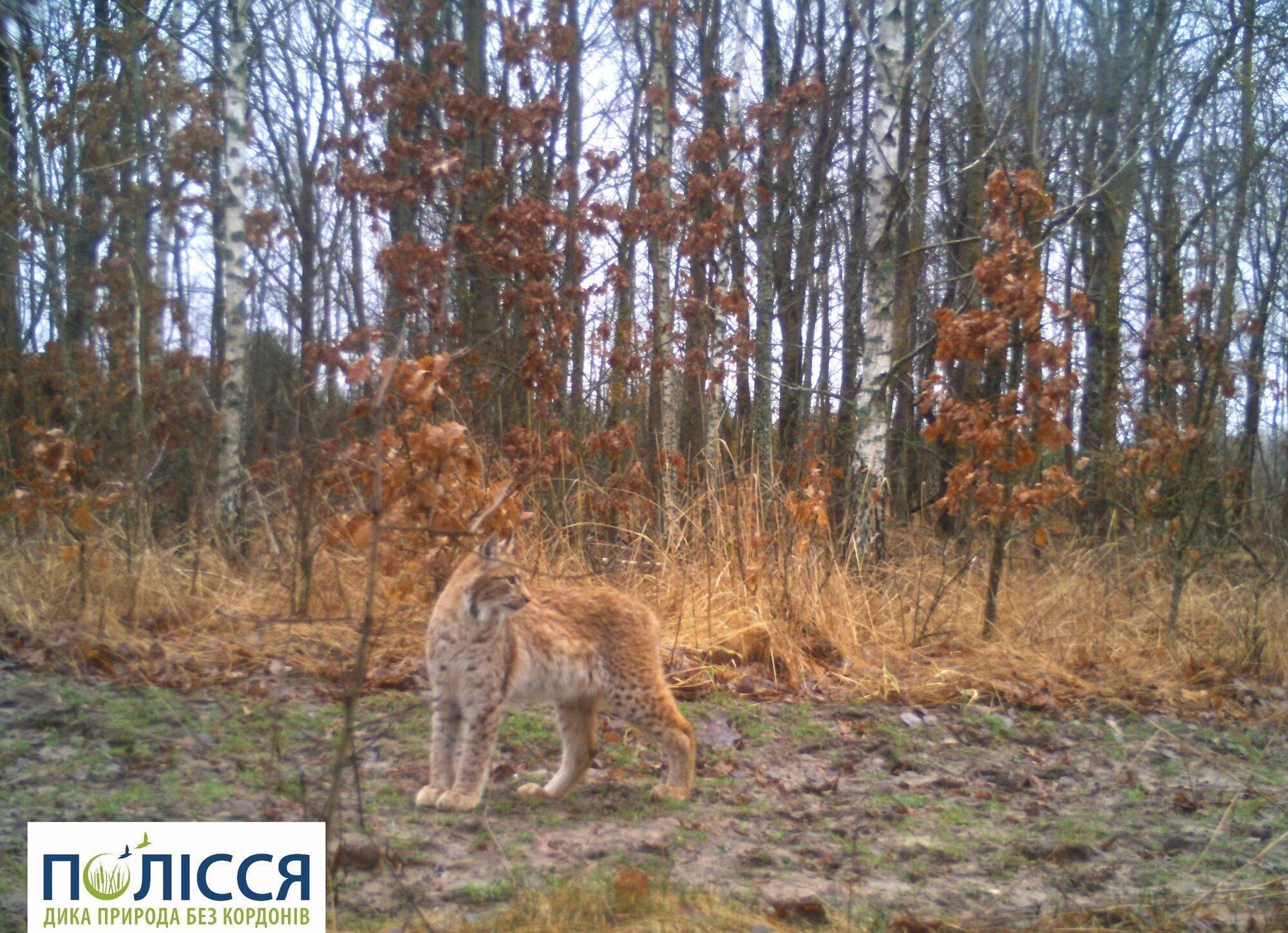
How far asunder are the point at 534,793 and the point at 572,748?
264 mm

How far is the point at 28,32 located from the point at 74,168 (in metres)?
2.19

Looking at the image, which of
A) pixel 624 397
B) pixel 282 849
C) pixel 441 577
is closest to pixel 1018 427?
pixel 441 577

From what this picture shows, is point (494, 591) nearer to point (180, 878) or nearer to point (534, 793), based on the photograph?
point (534, 793)

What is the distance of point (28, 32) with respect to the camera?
452 inches

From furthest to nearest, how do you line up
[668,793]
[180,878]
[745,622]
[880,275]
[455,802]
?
[880,275] → [745,622] → [668,793] → [455,802] → [180,878]

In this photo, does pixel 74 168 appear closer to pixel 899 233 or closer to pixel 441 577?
pixel 441 577

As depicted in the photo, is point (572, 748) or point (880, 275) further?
point (880, 275)

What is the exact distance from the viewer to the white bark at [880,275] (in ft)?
29.9

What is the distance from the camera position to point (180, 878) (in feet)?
11.4

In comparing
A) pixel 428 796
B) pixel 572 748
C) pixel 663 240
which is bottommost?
Answer: pixel 428 796

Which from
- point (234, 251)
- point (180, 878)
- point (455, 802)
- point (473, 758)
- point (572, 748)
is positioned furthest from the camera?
point (234, 251)

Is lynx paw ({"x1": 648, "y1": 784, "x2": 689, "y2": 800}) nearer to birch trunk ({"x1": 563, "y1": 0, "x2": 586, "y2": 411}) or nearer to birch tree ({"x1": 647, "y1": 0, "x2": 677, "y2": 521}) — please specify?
birch tree ({"x1": 647, "y1": 0, "x2": 677, "y2": 521})

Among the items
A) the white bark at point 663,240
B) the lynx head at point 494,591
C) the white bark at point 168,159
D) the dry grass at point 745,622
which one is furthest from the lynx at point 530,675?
the white bark at point 168,159

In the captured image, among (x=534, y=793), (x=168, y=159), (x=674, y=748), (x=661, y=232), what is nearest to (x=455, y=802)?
Result: (x=534, y=793)
